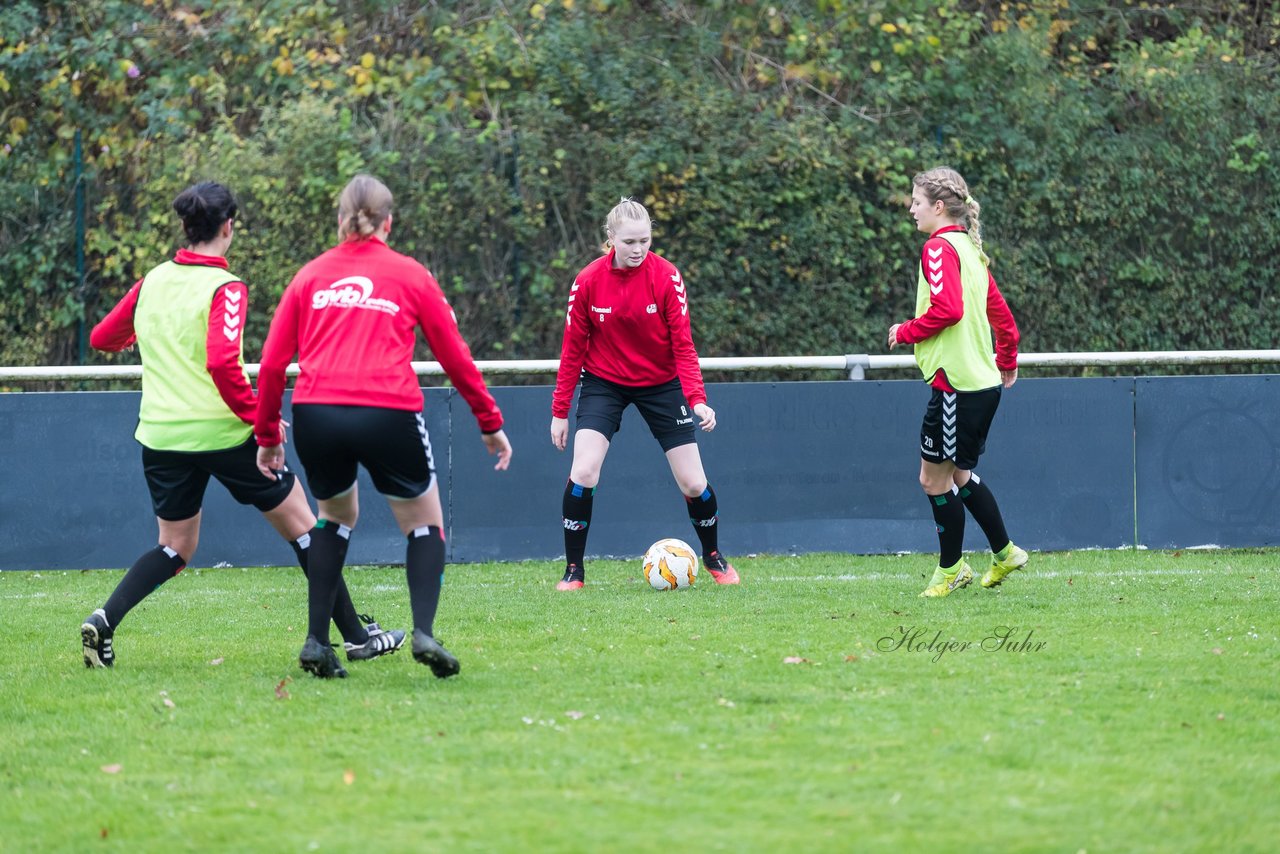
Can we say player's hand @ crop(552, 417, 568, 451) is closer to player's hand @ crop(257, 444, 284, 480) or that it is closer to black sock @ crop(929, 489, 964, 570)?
black sock @ crop(929, 489, 964, 570)

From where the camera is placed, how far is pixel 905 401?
9.59 m

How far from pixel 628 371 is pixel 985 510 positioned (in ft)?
6.38

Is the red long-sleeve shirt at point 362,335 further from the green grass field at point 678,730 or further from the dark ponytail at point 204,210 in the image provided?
the green grass field at point 678,730

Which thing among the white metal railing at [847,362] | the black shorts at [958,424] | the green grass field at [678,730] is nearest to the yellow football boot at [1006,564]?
the green grass field at [678,730]

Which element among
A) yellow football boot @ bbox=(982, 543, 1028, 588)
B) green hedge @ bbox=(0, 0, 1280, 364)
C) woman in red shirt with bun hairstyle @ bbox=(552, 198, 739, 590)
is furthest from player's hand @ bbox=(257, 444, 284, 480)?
green hedge @ bbox=(0, 0, 1280, 364)

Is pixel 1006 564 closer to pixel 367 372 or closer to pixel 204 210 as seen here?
pixel 367 372

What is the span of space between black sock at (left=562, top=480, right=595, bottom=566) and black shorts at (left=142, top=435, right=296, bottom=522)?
8.24 ft

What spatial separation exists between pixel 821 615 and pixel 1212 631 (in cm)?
164

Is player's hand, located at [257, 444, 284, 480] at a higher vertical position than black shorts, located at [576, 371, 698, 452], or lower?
higher

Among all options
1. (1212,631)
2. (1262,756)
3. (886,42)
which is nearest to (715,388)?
(1212,631)

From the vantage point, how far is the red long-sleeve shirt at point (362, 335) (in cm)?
514

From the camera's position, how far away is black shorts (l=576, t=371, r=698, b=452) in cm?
811

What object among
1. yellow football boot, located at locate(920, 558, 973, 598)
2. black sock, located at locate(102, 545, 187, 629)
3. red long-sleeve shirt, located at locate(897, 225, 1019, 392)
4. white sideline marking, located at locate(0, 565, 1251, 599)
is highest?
red long-sleeve shirt, located at locate(897, 225, 1019, 392)

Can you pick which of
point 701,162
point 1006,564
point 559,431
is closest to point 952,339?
point 1006,564
